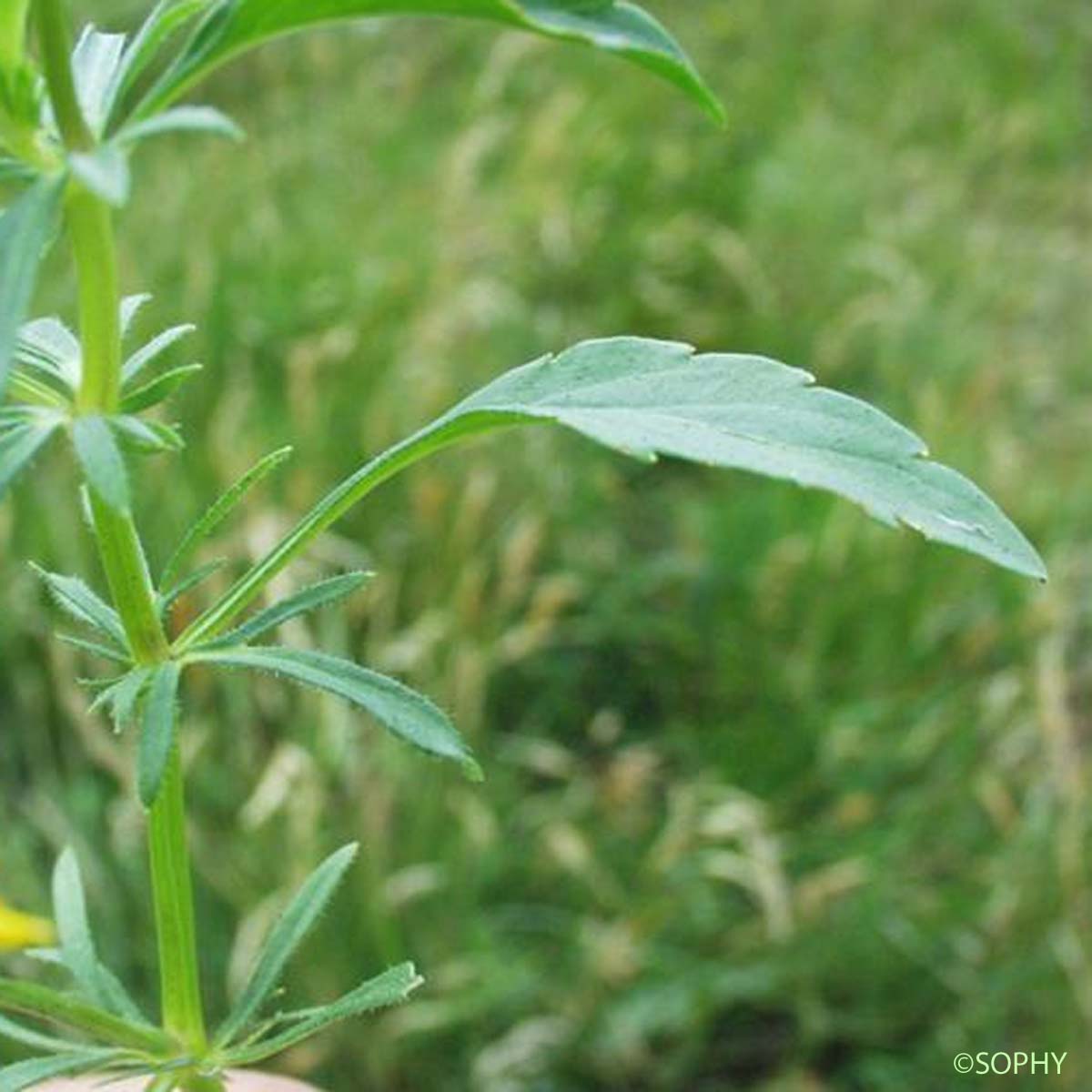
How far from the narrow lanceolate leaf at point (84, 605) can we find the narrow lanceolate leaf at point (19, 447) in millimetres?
86

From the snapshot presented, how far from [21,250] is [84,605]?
0.19m

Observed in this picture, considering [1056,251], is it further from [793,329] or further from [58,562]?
[58,562]

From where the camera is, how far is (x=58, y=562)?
2277 millimetres

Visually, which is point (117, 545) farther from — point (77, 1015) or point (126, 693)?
point (77, 1015)

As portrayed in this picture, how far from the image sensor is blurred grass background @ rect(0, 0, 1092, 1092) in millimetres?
1947

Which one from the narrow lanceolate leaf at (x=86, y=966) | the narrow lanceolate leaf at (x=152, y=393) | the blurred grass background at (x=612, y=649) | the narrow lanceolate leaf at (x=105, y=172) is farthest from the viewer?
the blurred grass background at (x=612, y=649)

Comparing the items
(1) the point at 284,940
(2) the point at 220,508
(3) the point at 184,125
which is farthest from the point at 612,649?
(3) the point at 184,125

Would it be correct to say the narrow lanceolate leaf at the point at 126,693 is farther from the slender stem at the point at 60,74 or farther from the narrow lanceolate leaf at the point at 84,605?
the slender stem at the point at 60,74

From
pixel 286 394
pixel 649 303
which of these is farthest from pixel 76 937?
pixel 649 303

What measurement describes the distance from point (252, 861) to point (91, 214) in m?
1.54

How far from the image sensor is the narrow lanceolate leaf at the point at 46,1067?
59 centimetres

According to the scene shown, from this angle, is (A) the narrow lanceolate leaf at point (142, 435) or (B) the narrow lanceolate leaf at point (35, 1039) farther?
(B) the narrow lanceolate leaf at point (35, 1039)

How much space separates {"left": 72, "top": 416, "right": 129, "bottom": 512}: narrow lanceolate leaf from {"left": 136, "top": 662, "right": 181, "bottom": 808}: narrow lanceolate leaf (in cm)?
6

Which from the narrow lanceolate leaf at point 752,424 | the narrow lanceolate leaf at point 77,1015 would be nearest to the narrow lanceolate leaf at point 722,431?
the narrow lanceolate leaf at point 752,424
